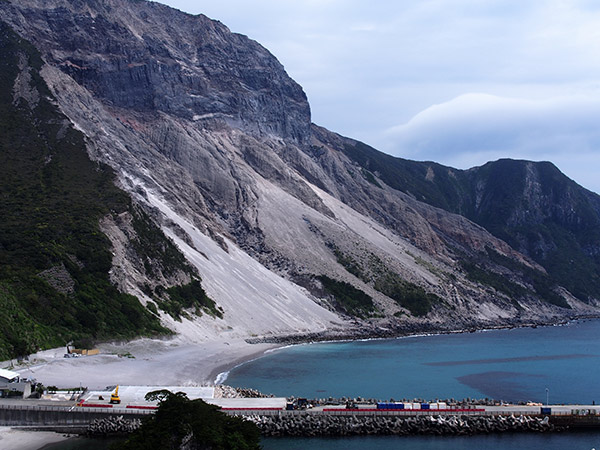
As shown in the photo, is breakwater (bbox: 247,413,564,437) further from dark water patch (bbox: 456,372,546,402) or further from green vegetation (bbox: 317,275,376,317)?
green vegetation (bbox: 317,275,376,317)

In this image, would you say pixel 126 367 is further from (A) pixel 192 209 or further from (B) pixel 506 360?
(A) pixel 192 209

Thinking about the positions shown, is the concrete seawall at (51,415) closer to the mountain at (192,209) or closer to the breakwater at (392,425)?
the breakwater at (392,425)

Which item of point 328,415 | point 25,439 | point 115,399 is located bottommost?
point 25,439

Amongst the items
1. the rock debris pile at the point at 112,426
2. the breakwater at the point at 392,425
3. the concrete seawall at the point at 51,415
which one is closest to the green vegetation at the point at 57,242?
the concrete seawall at the point at 51,415

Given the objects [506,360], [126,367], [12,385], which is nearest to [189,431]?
[12,385]

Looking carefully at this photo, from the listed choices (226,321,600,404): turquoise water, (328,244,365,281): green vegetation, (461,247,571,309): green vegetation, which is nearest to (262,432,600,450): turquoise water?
(226,321,600,404): turquoise water
